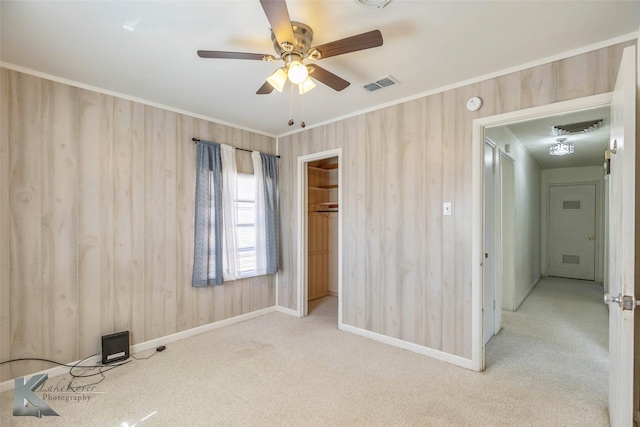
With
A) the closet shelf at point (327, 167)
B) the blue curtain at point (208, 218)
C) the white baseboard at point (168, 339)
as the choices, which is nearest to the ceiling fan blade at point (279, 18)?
the blue curtain at point (208, 218)

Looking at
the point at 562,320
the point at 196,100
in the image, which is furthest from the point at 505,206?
the point at 196,100

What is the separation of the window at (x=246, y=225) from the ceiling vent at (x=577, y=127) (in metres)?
4.08

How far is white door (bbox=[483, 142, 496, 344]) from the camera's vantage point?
10.0ft

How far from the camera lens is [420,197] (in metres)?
2.88

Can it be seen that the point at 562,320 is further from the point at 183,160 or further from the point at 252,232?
the point at 183,160

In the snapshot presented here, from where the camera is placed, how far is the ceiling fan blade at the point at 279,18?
1.32 metres

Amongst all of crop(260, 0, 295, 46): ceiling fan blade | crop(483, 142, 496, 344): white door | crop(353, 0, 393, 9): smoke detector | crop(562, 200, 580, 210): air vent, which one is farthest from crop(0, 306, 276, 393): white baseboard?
crop(562, 200, 580, 210): air vent

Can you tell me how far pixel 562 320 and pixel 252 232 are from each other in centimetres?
419

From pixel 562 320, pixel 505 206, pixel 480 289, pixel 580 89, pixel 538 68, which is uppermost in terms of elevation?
pixel 538 68

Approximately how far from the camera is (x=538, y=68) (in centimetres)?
226

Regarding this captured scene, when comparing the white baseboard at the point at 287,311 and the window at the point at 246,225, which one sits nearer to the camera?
the window at the point at 246,225

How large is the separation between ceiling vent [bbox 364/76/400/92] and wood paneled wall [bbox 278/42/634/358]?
0.42m

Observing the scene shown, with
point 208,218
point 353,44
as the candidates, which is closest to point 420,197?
point 353,44

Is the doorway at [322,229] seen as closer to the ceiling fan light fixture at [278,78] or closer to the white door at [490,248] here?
the white door at [490,248]
